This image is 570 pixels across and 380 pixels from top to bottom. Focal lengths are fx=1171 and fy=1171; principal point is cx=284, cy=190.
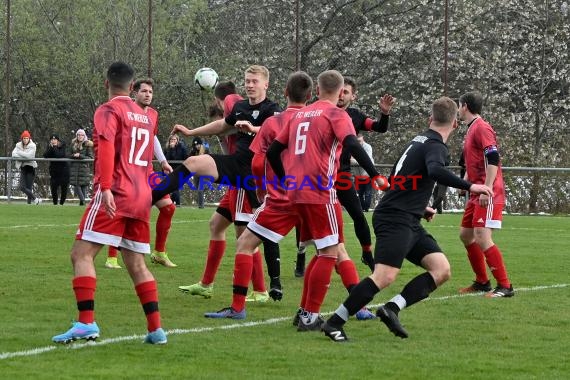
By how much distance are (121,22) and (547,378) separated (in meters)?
34.3

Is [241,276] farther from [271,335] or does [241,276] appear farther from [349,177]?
[349,177]

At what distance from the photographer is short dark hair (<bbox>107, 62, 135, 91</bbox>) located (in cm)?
795

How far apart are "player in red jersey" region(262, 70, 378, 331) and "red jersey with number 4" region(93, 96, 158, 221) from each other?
1.18m

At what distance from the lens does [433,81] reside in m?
36.2

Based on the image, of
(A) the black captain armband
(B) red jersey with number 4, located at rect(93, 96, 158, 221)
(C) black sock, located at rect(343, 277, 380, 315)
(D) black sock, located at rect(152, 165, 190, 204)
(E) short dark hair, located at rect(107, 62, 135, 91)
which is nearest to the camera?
(B) red jersey with number 4, located at rect(93, 96, 158, 221)

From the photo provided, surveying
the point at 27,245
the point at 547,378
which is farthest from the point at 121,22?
the point at 547,378

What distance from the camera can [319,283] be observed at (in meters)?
8.62

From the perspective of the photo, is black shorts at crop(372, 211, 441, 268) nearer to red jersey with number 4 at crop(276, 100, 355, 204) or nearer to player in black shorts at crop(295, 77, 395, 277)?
red jersey with number 4 at crop(276, 100, 355, 204)

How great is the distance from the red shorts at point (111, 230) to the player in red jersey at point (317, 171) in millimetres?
1293

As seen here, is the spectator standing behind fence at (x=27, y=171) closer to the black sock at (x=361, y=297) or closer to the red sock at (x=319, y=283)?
the red sock at (x=319, y=283)

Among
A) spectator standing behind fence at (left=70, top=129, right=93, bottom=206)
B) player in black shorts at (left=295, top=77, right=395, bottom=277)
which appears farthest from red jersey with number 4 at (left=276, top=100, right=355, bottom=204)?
spectator standing behind fence at (left=70, top=129, right=93, bottom=206)

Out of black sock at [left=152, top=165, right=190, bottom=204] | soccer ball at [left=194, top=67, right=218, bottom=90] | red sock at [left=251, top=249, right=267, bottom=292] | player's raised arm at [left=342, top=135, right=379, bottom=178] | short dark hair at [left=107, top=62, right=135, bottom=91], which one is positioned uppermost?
soccer ball at [left=194, top=67, right=218, bottom=90]

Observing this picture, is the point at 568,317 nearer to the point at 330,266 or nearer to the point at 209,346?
the point at 330,266

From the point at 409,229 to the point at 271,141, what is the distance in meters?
1.81
